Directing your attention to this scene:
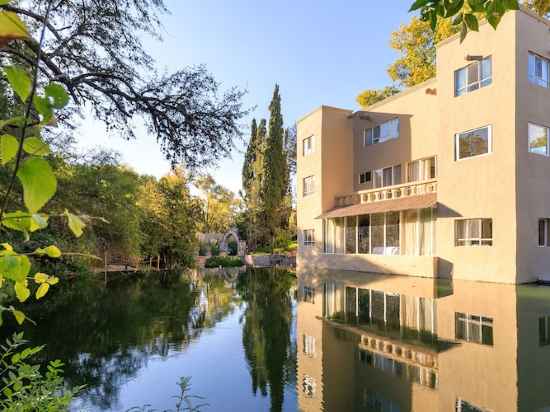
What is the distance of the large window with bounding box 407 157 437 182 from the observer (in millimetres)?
22016

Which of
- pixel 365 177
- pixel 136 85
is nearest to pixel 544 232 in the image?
pixel 365 177

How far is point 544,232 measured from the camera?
16.6m

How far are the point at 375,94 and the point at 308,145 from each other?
880 cm

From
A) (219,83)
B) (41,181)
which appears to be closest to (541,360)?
(219,83)

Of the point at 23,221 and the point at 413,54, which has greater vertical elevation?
the point at 413,54

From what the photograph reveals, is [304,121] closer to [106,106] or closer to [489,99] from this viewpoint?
[489,99]

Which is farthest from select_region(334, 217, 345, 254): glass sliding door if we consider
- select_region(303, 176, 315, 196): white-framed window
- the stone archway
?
the stone archway

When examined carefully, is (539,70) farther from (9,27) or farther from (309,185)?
(9,27)

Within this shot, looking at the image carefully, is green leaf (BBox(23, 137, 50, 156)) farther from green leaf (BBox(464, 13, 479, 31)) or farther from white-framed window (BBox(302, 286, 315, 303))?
white-framed window (BBox(302, 286, 315, 303))

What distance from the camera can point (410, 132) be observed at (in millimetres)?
22984

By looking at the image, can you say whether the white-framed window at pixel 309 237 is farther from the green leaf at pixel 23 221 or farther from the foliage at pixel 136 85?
the green leaf at pixel 23 221

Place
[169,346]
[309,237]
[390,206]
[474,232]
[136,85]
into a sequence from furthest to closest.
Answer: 1. [309,237]
2. [390,206]
3. [474,232]
4. [169,346]
5. [136,85]

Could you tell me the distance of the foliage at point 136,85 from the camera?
545cm

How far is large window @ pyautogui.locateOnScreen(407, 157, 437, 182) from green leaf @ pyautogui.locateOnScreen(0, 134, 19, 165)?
74.9 feet
